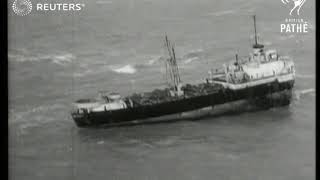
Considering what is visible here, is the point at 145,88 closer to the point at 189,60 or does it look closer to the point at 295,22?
the point at 189,60

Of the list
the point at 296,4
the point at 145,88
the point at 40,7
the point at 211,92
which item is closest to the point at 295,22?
the point at 296,4

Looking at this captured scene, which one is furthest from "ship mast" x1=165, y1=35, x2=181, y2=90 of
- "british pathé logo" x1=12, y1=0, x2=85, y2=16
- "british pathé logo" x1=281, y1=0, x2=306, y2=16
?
"british pathé logo" x1=281, y1=0, x2=306, y2=16

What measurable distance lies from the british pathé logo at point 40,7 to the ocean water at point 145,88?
0.06 feet

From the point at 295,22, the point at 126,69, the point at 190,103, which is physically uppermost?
the point at 295,22

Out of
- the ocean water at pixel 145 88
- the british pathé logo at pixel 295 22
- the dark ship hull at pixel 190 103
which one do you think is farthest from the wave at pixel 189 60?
the british pathé logo at pixel 295 22

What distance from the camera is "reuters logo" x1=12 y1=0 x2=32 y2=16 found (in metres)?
2.34

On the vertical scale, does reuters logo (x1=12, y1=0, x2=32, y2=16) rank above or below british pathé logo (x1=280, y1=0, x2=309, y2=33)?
above

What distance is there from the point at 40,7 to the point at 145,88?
50cm

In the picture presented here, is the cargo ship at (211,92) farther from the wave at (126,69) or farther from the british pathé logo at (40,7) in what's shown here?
the british pathé logo at (40,7)

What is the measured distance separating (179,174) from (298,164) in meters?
0.46

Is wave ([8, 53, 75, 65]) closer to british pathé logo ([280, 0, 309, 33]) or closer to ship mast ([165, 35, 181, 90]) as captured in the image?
ship mast ([165, 35, 181, 90])

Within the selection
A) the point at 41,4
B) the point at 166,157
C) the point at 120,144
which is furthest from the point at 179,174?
the point at 41,4

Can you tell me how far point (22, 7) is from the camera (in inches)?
92.1
